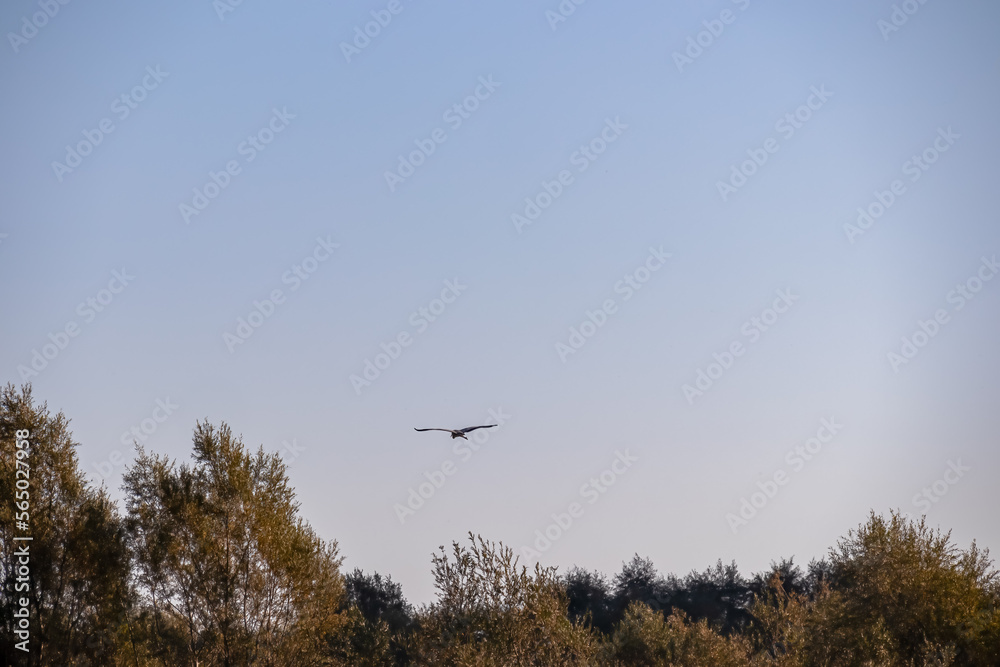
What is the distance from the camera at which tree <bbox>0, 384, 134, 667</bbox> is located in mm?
32188

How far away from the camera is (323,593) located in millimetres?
33031

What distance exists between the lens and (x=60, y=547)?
1304 inches

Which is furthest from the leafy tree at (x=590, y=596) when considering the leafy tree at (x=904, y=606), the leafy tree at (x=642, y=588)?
the leafy tree at (x=904, y=606)

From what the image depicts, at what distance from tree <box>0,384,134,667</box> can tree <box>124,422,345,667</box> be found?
1.38 metres

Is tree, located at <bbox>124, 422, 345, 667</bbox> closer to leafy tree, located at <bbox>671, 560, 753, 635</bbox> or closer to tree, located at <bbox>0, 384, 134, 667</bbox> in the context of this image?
tree, located at <bbox>0, 384, 134, 667</bbox>

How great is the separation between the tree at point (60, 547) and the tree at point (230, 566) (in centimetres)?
138

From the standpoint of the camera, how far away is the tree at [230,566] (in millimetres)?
31500

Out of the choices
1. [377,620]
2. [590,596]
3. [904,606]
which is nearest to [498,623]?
[904,606]

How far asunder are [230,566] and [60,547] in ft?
22.3

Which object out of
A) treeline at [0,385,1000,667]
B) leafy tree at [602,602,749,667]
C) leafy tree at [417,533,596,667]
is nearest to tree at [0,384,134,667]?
treeline at [0,385,1000,667]

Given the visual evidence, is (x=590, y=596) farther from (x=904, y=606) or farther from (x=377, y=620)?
(x=904, y=606)

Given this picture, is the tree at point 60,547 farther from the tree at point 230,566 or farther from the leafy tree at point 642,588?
the leafy tree at point 642,588

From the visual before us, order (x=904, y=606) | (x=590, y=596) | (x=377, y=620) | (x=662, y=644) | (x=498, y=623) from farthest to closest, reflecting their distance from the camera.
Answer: (x=590, y=596)
(x=377, y=620)
(x=662, y=644)
(x=904, y=606)
(x=498, y=623)

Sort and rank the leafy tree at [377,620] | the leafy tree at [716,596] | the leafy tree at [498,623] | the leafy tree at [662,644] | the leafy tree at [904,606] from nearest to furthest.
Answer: the leafy tree at [498,623]
the leafy tree at [904,606]
the leafy tree at [662,644]
the leafy tree at [377,620]
the leafy tree at [716,596]
